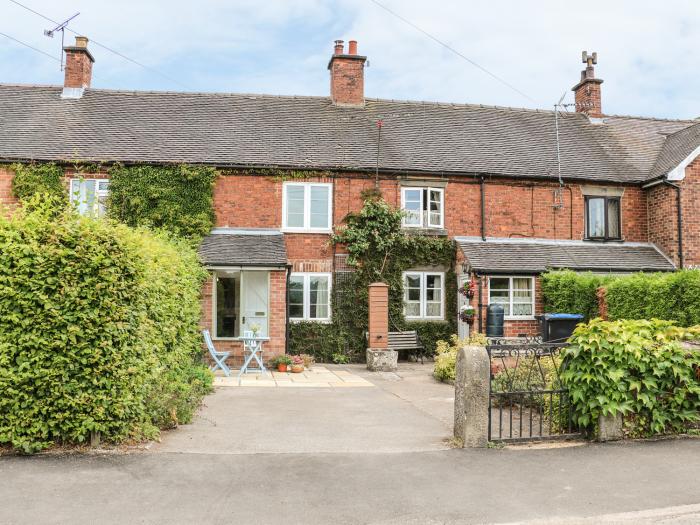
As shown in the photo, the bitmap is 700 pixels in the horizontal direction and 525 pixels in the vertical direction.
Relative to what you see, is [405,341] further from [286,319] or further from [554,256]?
[554,256]

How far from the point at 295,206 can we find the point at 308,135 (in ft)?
9.30

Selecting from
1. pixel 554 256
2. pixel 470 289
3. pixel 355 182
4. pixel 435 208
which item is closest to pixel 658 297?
pixel 554 256

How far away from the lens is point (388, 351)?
1627 centimetres

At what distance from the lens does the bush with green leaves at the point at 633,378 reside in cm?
748

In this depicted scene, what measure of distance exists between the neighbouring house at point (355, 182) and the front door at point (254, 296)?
4 cm

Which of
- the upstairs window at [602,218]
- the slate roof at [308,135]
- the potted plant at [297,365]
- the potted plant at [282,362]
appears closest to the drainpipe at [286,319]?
the potted plant at [282,362]

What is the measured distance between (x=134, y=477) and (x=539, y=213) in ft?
53.9

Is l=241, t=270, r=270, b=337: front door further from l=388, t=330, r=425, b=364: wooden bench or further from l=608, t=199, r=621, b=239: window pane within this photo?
l=608, t=199, r=621, b=239: window pane

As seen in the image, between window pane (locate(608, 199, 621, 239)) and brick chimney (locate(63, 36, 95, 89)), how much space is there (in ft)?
59.2

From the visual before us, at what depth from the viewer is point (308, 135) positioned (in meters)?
20.2

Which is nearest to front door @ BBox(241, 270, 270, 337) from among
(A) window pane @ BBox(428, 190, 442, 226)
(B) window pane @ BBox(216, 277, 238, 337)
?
(B) window pane @ BBox(216, 277, 238, 337)

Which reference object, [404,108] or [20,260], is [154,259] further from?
[404,108]

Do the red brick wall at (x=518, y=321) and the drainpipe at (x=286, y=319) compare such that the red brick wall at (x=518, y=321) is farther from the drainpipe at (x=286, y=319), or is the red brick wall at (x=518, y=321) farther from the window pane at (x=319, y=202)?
the drainpipe at (x=286, y=319)

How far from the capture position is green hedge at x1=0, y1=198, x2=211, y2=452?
6.61 m
